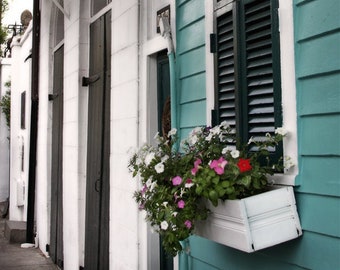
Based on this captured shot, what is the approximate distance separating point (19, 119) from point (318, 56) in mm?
10008

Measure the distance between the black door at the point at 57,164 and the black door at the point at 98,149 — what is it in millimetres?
1357

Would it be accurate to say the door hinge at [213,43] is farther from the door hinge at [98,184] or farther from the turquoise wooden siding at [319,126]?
the door hinge at [98,184]

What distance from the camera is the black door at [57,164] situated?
7473 mm

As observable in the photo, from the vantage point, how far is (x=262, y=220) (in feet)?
8.42

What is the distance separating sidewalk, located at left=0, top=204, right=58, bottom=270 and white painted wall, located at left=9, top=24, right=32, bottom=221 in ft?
5.32

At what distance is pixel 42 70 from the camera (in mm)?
8531

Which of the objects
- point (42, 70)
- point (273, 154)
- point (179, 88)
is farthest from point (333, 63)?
point (42, 70)

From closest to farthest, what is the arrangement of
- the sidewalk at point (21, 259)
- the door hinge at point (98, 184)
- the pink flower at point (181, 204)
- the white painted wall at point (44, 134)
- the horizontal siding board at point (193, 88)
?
the pink flower at point (181, 204) < the horizontal siding board at point (193, 88) < the door hinge at point (98, 184) < the sidewalk at point (21, 259) < the white painted wall at point (44, 134)

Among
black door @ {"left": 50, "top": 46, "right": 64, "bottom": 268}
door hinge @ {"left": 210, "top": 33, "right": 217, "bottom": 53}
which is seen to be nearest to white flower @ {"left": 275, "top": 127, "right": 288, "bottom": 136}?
door hinge @ {"left": 210, "top": 33, "right": 217, "bottom": 53}

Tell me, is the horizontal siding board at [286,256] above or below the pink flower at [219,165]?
below

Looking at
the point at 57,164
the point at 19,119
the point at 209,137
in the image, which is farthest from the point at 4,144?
the point at 209,137

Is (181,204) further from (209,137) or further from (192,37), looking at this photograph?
(192,37)

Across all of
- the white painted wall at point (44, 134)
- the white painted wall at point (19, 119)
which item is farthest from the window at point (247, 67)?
the white painted wall at point (19, 119)

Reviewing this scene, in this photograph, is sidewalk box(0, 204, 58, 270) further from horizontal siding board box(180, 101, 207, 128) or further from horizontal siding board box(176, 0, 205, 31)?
horizontal siding board box(176, 0, 205, 31)
